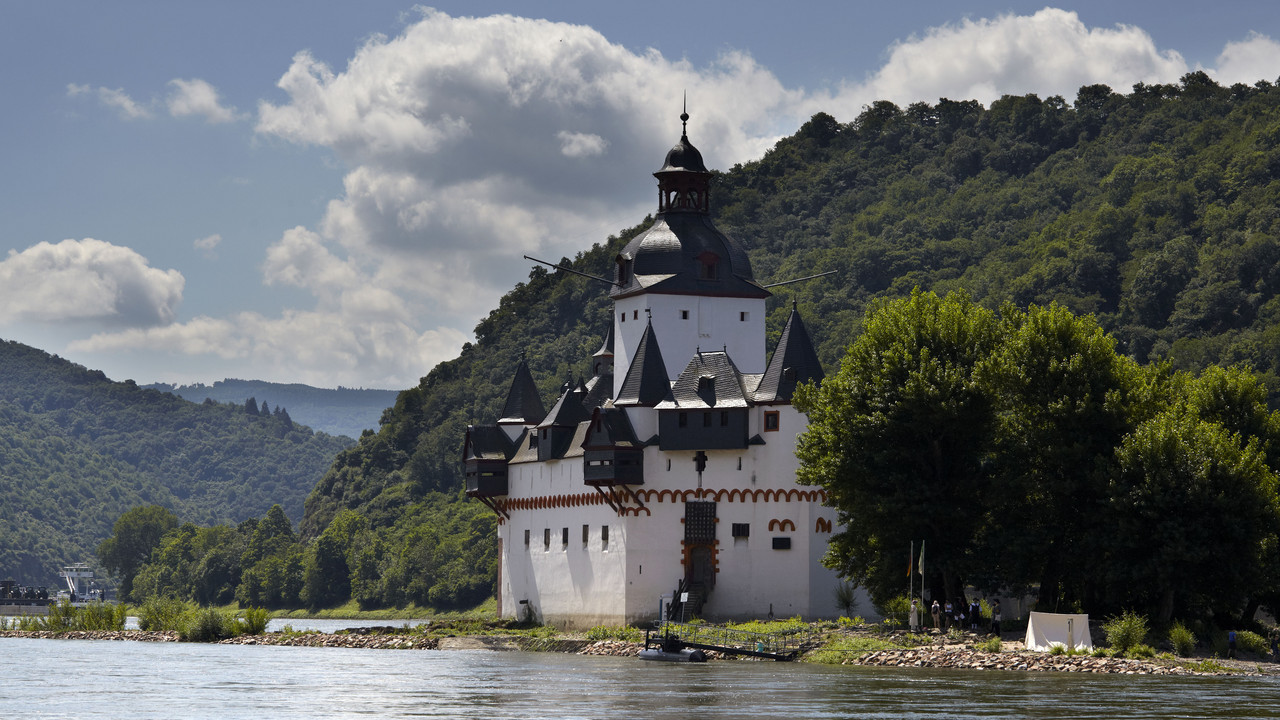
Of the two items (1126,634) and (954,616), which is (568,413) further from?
(1126,634)

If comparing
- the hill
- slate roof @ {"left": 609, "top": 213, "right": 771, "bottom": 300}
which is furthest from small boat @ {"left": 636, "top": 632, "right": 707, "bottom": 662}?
the hill

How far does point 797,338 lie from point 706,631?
48.7ft

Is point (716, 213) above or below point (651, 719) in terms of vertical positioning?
above

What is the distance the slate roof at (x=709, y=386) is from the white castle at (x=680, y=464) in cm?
8

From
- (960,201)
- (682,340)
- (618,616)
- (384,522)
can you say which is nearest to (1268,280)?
(960,201)

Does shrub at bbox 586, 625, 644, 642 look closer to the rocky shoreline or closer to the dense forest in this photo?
the rocky shoreline

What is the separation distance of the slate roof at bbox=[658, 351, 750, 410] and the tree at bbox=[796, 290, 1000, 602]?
31.0 feet

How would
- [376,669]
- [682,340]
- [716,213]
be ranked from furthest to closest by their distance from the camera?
[716,213] → [682,340] → [376,669]

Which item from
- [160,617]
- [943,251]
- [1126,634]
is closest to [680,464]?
[1126,634]

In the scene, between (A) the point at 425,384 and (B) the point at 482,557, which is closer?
(B) the point at 482,557

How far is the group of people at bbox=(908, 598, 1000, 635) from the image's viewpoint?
63.1m

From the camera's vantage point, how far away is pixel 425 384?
608 feet

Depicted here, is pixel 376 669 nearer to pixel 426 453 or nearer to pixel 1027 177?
pixel 426 453

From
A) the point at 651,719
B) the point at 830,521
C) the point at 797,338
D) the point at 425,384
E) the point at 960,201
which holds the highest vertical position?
the point at 960,201
